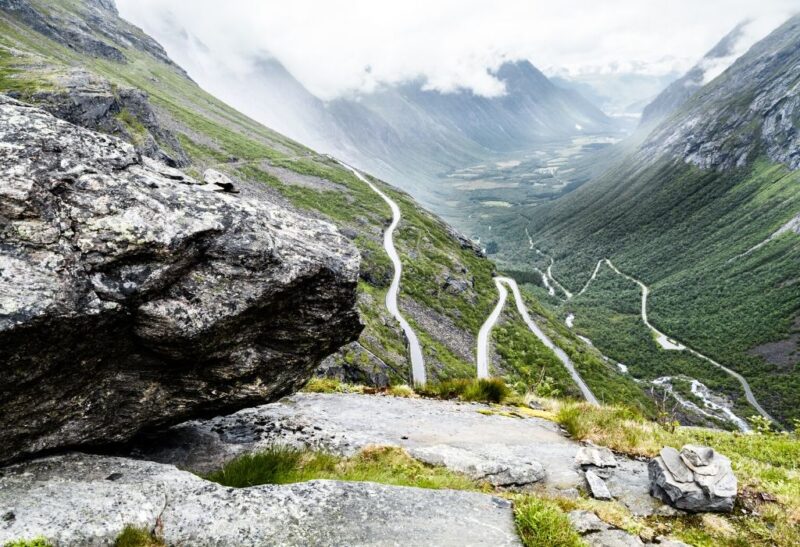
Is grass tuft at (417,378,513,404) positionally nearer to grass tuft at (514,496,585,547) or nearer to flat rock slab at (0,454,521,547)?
flat rock slab at (0,454,521,547)

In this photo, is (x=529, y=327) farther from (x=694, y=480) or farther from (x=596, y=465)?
(x=694, y=480)

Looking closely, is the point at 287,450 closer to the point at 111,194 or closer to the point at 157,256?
the point at 157,256

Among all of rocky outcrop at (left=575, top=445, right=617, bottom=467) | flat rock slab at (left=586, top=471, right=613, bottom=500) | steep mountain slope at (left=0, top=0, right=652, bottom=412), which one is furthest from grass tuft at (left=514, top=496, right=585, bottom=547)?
steep mountain slope at (left=0, top=0, right=652, bottom=412)

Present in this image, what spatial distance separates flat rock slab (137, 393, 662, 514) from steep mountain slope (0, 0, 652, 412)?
105 feet

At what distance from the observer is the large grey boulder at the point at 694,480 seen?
35.7 feet

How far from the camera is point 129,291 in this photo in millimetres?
9250

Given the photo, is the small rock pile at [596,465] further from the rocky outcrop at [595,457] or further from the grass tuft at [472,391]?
the grass tuft at [472,391]

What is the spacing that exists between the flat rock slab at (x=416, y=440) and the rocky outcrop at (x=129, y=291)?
134 centimetres

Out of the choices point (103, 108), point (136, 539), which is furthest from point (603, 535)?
point (103, 108)

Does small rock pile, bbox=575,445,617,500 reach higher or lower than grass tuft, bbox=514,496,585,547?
higher

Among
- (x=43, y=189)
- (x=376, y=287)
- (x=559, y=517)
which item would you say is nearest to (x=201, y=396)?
(x=43, y=189)

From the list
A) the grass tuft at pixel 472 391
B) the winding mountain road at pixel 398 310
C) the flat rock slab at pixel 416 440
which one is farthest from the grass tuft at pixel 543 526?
the winding mountain road at pixel 398 310

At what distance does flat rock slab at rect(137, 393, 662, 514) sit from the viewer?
12.3m

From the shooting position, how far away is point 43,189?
898 cm
